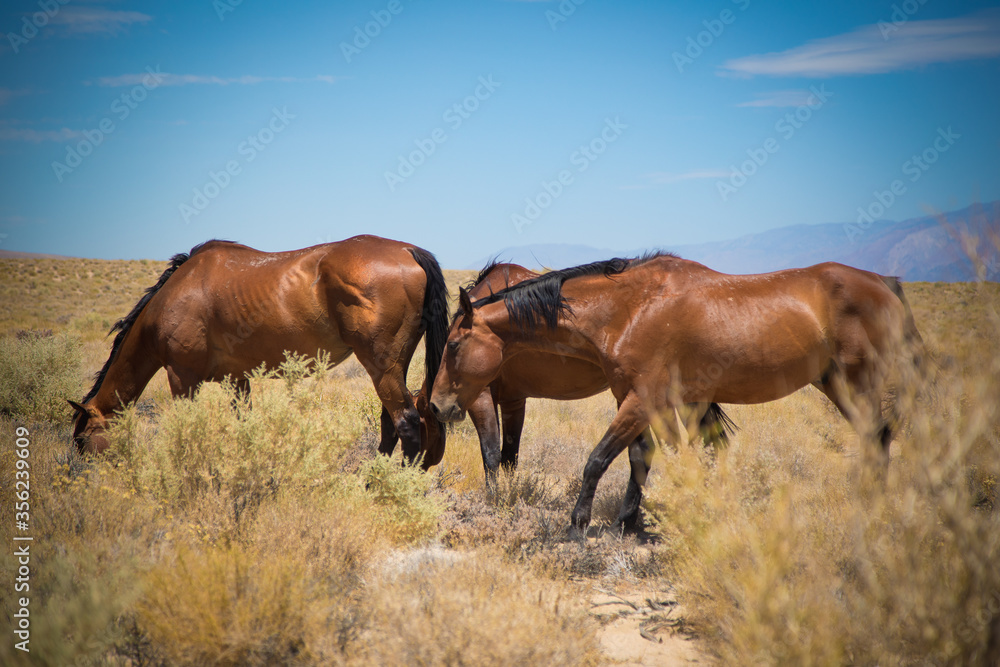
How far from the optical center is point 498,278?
6.21m

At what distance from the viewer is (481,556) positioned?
142 inches

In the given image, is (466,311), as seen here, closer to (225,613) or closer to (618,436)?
(618,436)

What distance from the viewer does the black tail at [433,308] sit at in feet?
19.0

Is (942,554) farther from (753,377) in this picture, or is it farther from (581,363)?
(581,363)

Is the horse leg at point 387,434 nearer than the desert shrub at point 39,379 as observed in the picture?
Yes

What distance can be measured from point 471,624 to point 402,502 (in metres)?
1.92

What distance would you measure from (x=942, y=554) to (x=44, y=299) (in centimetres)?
3551

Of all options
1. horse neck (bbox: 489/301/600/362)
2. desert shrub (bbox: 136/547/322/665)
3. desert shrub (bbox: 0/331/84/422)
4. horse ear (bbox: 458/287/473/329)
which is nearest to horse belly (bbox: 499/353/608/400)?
horse neck (bbox: 489/301/600/362)

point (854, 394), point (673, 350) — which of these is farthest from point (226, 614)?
point (854, 394)

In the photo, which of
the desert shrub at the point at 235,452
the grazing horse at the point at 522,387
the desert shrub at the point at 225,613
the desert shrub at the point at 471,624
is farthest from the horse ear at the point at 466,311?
the desert shrub at the point at 225,613

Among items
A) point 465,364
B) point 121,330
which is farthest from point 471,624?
point 121,330

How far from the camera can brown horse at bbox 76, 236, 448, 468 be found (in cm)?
564

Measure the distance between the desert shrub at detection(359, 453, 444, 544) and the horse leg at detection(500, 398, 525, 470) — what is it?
1551 mm

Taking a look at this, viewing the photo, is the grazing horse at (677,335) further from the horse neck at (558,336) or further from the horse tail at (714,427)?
the horse tail at (714,427)
